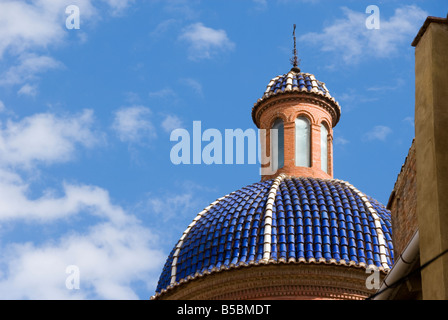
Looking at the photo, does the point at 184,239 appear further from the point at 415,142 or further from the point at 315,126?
the point at 415,142

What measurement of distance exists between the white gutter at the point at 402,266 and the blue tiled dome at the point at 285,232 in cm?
1187

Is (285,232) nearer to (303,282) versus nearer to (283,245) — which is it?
(283,245)

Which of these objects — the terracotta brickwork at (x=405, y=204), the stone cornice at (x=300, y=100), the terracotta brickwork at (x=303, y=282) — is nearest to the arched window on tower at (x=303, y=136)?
the stone cornice at (x=300, y=100)

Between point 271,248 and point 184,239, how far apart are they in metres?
3.03

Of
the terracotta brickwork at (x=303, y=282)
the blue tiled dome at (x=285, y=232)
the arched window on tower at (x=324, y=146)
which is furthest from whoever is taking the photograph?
the arched window on tower at (x=324, y=146)

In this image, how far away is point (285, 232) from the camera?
2453 cm

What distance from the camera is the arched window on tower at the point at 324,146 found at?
2945cm

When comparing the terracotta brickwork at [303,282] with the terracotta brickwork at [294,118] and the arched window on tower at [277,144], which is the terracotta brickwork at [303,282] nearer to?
the terracotta brickwork at [294,118]

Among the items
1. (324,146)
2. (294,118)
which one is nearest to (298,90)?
(294,118)

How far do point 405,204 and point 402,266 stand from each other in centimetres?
134

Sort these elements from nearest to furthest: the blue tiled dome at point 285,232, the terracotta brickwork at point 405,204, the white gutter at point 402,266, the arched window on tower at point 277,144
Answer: the white gutter at point 402,266, the terracotta brickwork at point 405,204, the blue tiled dome at point 285,232, the arched window on tower at point 277,144

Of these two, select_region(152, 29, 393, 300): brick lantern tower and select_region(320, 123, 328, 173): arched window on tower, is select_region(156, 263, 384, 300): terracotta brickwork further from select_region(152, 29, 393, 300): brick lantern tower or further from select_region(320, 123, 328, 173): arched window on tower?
select_region(320, 123, 328, 173): arched window on tower

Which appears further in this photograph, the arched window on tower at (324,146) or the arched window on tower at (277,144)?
the arched window on tower at (324,146)
